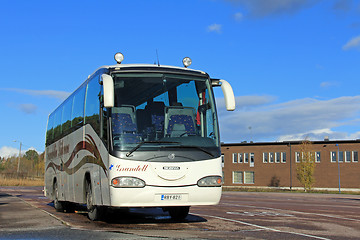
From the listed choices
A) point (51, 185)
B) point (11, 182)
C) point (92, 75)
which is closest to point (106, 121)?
point (92, 75)

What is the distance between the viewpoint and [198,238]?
8.19 meters

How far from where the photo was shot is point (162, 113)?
10.2 m

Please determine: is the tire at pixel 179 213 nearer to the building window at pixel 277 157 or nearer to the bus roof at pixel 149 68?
the bus roof at pixel 149 68

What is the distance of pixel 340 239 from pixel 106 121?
5.22 m

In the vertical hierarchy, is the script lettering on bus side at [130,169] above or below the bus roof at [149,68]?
below

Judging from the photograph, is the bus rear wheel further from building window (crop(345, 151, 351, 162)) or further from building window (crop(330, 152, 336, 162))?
building window (crop(330, 152, 336, 162))

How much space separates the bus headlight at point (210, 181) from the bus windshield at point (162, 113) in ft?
1.80

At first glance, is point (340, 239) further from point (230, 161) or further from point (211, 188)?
point (230, 161)

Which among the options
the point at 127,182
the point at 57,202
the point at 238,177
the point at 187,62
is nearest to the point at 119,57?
the point at 187,62

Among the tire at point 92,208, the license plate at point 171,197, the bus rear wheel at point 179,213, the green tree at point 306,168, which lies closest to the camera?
the license plate at point 171,197

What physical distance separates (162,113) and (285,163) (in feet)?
233

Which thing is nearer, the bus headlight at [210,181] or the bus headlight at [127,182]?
the bus headlight at [127,182]

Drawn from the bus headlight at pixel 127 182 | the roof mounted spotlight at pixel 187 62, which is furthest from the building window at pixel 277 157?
the bus headlight at pixel 127 182

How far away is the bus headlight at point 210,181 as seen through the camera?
988 cm
